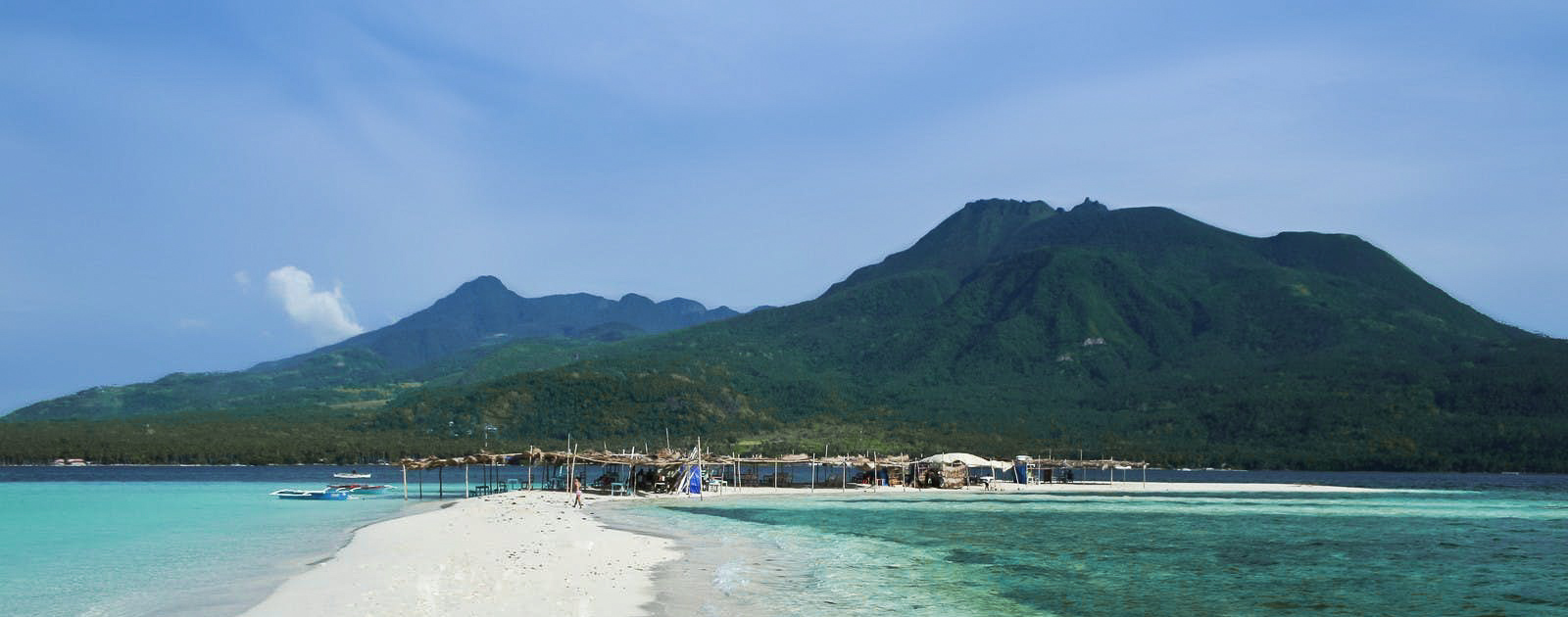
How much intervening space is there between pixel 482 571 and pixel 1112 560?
55.8 feet

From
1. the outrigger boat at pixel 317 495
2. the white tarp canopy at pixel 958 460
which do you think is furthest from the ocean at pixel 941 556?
the white tarp canopy at pixel 958 460

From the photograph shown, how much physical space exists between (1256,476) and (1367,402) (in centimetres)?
3962

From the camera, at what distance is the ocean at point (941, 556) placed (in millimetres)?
21312

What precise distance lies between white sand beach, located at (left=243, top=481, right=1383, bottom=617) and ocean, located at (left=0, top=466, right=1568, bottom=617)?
3.33 feet

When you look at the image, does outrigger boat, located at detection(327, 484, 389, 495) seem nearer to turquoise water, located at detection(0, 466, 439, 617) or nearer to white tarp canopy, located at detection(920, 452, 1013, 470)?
turquoise water, located at detection(0, 466, 439, 617)

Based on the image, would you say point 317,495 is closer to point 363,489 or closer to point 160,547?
point 363,489

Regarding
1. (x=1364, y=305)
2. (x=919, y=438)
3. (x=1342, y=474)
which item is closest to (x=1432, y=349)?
(x=1364, y=305)

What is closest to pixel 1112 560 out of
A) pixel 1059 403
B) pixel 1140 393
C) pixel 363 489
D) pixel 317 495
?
pixel 317 495

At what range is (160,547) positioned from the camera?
30844 millimetres

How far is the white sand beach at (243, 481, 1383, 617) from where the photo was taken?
60.5 ft

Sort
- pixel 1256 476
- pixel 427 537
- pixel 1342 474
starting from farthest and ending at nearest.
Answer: pixel 1342 474 < pixel 1256 476 < pixel 427 537

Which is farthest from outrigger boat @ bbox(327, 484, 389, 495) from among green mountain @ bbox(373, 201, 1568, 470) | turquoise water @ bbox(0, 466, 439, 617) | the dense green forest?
green mountain @ bbox(373, 201, 1568, 470)

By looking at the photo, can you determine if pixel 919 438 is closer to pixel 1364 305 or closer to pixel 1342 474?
pixel 1342 474

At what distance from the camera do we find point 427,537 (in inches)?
1248
